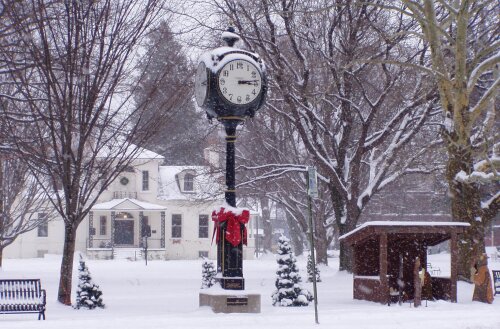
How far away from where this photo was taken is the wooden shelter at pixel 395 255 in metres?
17.2

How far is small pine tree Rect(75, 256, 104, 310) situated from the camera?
1742 cm

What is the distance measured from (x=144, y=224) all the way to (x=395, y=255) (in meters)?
38.9

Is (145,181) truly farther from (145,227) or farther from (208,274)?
(208,274)

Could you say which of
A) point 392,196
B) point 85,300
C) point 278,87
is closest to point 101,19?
point 85,300

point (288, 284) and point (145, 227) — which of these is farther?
point (145, 227)

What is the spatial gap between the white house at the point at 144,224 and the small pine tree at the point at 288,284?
3683 cm

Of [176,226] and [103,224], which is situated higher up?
[103,224]

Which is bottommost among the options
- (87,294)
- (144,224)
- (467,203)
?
(87,294)

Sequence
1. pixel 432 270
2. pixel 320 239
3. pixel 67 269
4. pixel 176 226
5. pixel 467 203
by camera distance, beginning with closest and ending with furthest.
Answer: pixel 67 269, pixel 467 203, pixel 432 270, pixel 320 239, pixel 176 226

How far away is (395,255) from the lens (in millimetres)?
19109

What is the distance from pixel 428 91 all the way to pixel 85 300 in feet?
46.9

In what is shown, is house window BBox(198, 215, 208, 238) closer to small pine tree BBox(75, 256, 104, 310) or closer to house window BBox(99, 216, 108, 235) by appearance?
house window BBox(99, 216, 108, 235)

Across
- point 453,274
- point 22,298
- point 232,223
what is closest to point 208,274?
point 22,298

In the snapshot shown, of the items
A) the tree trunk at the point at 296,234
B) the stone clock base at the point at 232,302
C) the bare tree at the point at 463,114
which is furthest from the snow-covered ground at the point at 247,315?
the tree trunk at the point at 296,234
